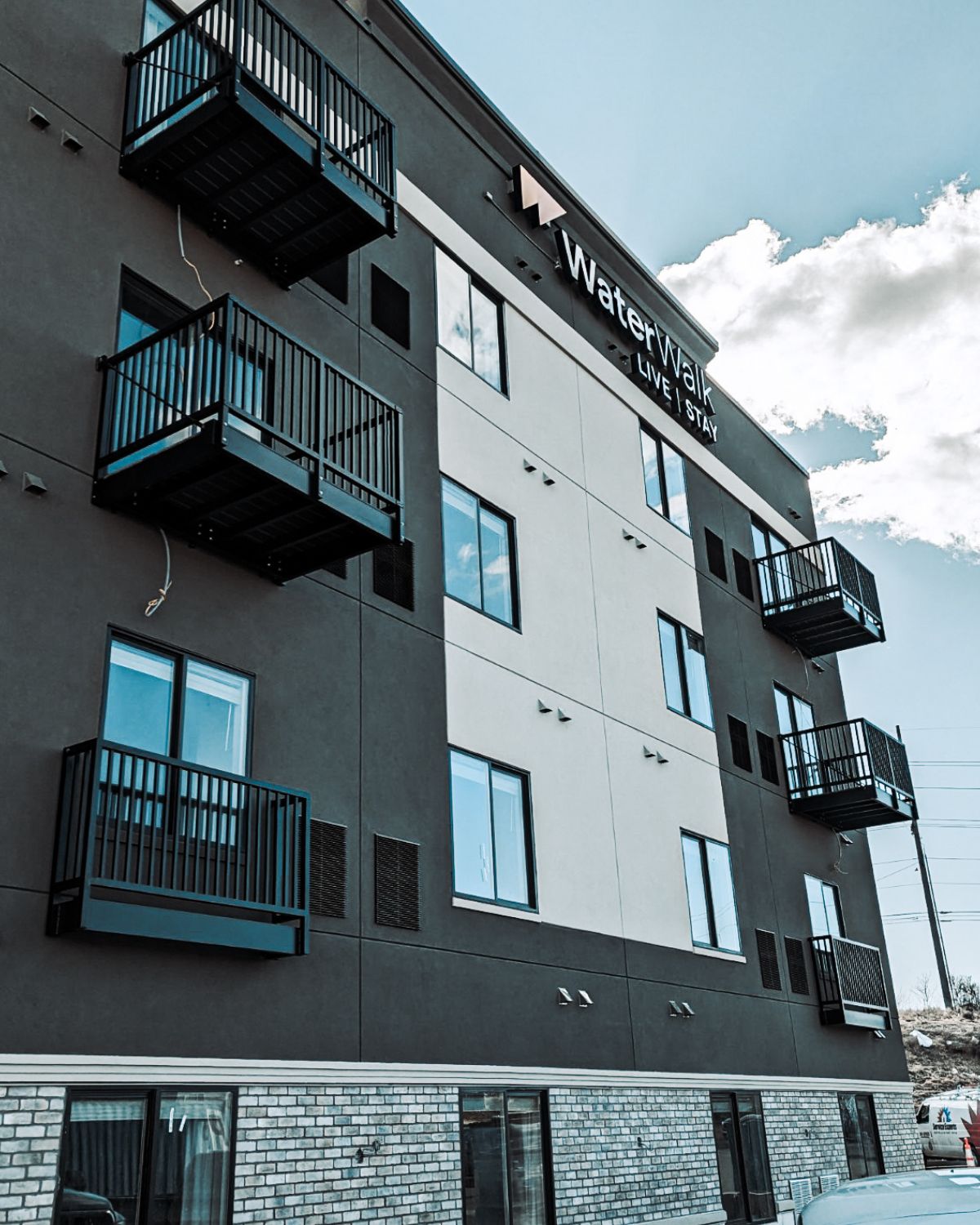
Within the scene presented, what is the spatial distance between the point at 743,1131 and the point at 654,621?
793 centimetres

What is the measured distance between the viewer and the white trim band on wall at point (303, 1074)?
9078mm

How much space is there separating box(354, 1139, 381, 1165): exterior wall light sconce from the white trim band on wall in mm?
535

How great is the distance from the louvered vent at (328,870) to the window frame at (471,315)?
728 cm

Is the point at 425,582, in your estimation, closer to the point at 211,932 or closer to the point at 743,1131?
the point at 211,932

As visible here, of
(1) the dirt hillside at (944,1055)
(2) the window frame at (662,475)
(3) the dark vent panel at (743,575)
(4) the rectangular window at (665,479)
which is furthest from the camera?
(1) the dirt hillside at (944,1055)

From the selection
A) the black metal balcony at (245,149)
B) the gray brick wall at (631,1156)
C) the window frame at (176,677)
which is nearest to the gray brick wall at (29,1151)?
the window frame at (176,677)

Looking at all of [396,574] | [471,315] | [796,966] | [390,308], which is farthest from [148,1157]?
[796,966]

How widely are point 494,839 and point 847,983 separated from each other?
10.7 metres

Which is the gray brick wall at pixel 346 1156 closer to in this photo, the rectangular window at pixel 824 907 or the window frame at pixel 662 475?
the window frame at pixel 662 475

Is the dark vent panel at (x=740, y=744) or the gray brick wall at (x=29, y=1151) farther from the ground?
the dark vent panel at (x=740, y=744)

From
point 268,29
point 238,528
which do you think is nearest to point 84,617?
point 238,528

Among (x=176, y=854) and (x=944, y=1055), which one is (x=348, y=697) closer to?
(x=176, y=854)

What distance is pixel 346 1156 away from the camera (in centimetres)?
1126

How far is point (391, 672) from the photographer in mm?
13844
